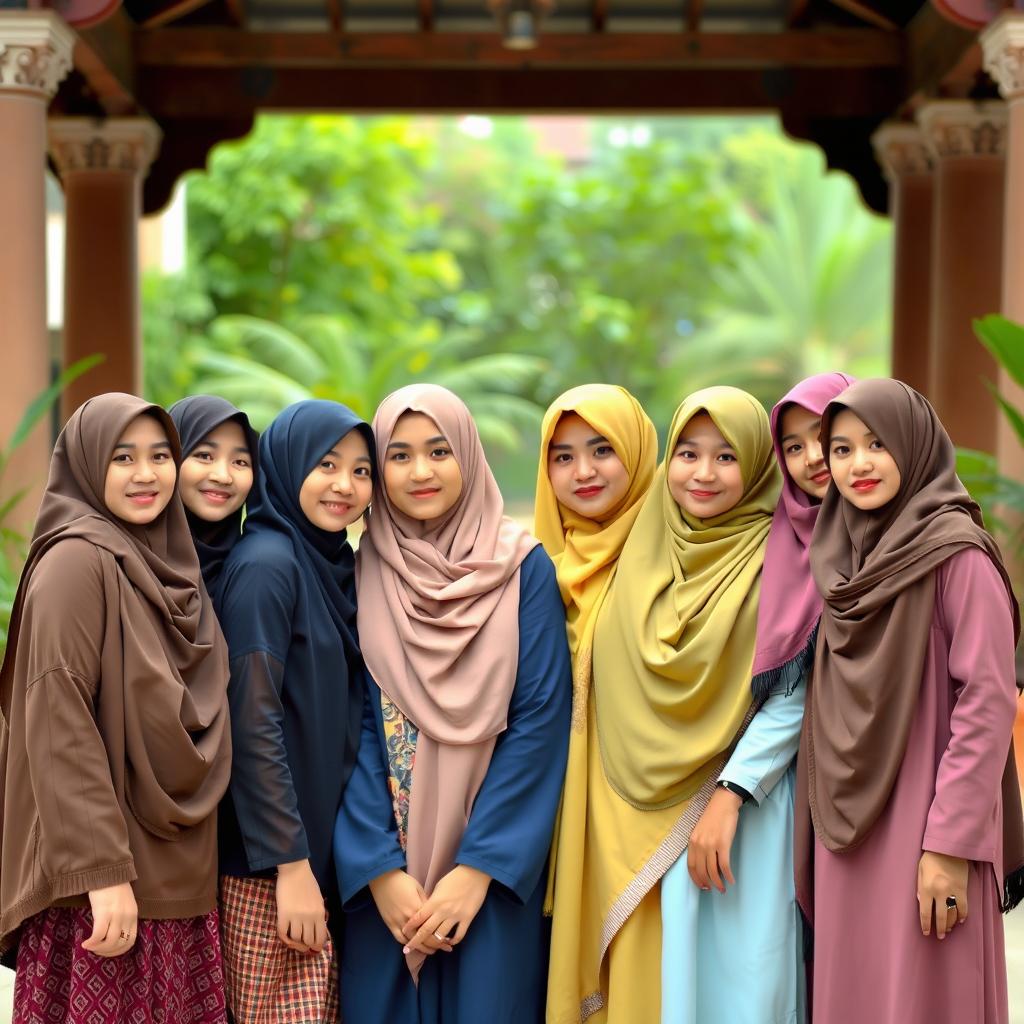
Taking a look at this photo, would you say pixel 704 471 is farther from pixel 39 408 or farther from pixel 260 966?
pixel 39 408

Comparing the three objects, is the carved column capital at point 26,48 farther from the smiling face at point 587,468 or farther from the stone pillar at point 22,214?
the smiling face at point 587,468

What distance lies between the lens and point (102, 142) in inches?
340

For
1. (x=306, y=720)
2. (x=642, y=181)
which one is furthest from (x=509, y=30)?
(x=642, y=181)

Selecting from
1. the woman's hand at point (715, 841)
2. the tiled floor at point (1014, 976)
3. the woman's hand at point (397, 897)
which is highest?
the woman's hand at point (715, 841)

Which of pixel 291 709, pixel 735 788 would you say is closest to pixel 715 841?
pixel 735 788

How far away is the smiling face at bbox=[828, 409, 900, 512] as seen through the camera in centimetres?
257

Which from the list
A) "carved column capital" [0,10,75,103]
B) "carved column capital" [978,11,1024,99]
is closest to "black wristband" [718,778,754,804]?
"carved column capital" [978,11,1024,99]

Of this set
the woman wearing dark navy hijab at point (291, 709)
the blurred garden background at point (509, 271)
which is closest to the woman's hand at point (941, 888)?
the woman wearing dark navy hijab at point (291, 709)

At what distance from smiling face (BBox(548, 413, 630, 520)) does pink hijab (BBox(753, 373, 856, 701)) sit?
1.15ft

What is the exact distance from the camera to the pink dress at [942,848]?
7.98ft

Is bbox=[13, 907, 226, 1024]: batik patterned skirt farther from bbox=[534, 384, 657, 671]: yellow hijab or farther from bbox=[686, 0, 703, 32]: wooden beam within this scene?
bbox=[686, 0, 703, 32]: wooden beam

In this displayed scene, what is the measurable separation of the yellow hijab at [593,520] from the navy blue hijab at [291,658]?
452 millimetres

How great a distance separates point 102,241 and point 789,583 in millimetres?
7025

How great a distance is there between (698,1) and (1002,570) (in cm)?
628
